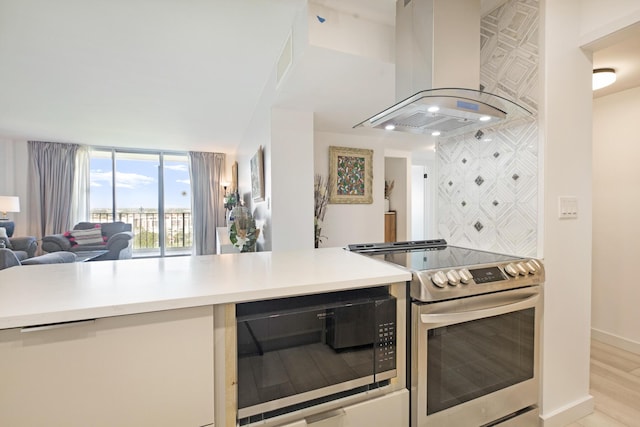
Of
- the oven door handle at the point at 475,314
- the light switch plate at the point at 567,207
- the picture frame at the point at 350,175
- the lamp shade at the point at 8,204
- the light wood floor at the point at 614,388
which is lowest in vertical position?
the light wood floor at the point at 614,388

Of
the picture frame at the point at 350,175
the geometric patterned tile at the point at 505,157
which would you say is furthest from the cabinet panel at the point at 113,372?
the picture frame at the point at 350,175

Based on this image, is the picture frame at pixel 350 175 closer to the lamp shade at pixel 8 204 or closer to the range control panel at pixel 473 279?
the range control panel at pixel 473 279

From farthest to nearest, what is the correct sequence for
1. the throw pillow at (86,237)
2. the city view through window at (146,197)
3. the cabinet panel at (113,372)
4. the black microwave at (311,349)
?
the city view through window at (146,197) < the throw pillow at (86,237) < the black microwave at (311,349) < the cabinet panel at (113,372)

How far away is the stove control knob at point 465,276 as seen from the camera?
1116 millimetres

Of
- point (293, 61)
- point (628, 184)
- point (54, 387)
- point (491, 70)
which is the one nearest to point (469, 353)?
point (54, 387)

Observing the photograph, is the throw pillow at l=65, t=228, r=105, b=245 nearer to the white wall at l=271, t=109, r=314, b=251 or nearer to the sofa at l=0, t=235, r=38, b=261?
the sofa at l=0, t=235, r=38, b=261

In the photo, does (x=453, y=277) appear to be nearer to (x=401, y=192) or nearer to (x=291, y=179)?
(x=291, y=179)

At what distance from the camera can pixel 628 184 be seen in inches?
88.6

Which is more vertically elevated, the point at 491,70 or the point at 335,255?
the point at 491,70

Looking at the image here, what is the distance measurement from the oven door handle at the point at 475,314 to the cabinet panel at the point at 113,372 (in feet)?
2.56

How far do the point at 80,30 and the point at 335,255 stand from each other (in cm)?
230

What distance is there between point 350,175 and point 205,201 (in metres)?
4.06

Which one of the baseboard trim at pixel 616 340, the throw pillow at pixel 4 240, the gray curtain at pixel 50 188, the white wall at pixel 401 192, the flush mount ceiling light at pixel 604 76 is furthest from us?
the gray curtain at pixel 50 188

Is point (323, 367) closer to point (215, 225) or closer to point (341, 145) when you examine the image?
point (341, 145)
